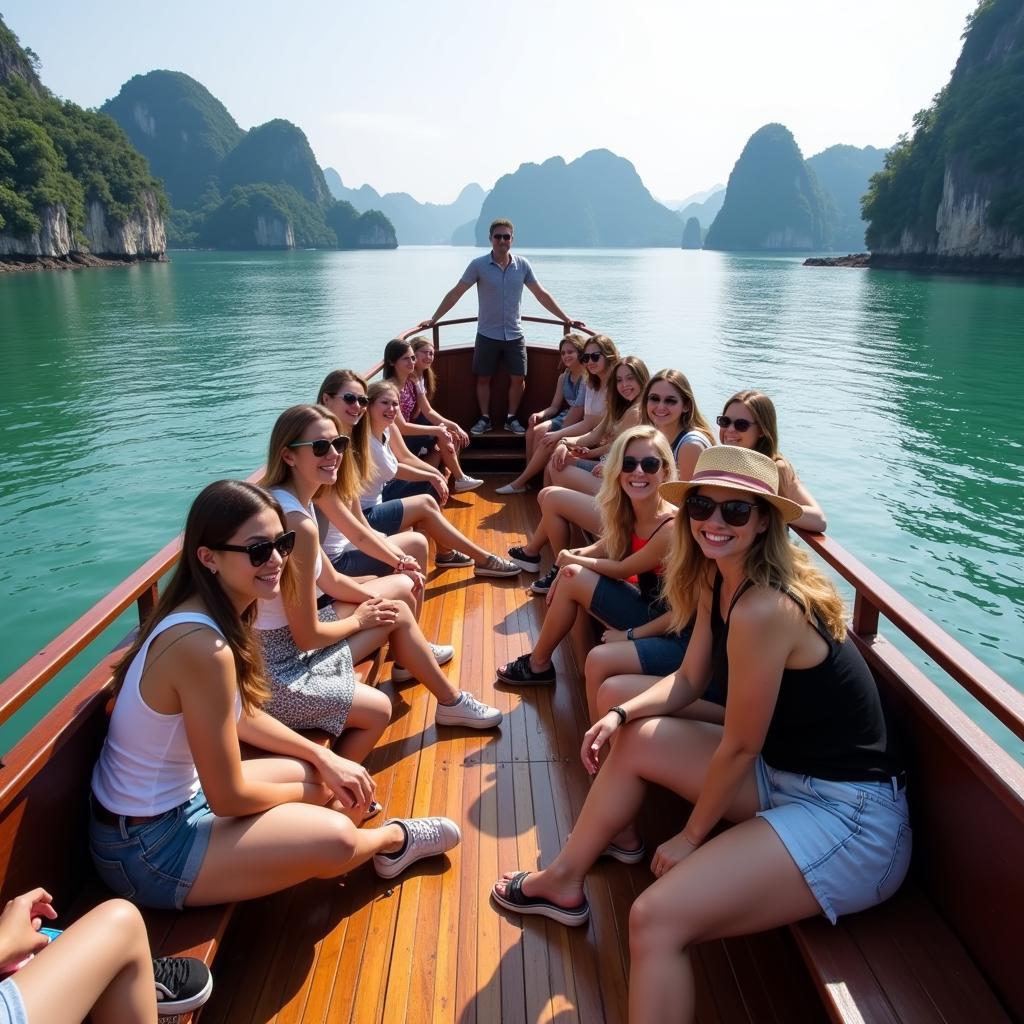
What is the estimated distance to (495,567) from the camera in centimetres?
426

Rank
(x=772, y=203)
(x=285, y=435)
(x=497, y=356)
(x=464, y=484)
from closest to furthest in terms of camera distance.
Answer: (x=285, y=435) → (x=464, y=484) → (x=497, y=356) → (x=772, y=203)

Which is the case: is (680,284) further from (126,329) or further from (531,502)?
(531,502)

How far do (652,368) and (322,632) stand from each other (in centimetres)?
1739

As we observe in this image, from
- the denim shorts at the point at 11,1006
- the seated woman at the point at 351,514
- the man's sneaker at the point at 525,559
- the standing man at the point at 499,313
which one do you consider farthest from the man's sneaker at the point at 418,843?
the standing man at the point at 499,313

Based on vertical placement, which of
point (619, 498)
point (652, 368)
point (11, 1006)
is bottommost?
point (652, 368)

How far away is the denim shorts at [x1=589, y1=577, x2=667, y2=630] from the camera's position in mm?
2824

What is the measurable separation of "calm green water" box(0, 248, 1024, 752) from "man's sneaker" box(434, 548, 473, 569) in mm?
3599

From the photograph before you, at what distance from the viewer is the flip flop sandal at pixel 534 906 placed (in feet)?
6.61

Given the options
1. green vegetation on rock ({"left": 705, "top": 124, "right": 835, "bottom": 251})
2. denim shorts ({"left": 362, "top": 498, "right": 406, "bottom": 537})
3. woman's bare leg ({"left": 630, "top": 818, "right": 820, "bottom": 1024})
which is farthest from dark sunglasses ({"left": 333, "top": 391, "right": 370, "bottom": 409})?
green vegetation on rock ({"left": 705, "top": 124, "right": 835, "bottom": 251})

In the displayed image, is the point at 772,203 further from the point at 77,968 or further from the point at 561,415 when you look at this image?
the point at 77,968

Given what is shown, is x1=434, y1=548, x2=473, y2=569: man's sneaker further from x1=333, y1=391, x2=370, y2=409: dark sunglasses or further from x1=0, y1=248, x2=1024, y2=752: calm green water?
x1=0, y1=248, x2=1024, y2=752: calm green water

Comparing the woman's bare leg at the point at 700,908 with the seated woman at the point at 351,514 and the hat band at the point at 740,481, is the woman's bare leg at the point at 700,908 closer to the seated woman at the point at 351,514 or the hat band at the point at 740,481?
the hat band at the point at 740,481

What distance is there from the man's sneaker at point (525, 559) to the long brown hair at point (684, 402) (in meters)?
1.06

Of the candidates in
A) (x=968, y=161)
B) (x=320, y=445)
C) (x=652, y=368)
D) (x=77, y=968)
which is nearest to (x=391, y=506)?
(x=320, y=445)
